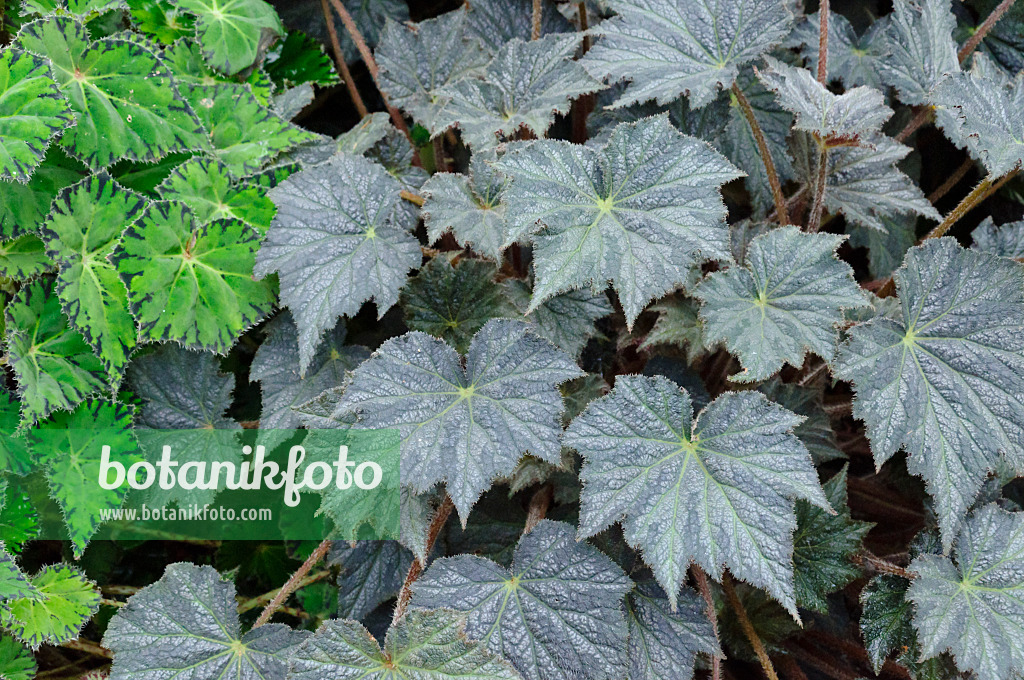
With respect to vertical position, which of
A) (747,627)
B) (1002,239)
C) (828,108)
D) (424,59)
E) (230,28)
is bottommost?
(747,627)

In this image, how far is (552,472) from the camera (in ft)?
5.66

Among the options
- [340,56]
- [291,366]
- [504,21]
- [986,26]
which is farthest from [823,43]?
[291,366]

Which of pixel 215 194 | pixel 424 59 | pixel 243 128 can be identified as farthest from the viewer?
pixel 424 59

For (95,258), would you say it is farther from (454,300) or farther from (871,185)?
(871,185)

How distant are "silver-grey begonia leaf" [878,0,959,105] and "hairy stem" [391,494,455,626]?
58.3 inches

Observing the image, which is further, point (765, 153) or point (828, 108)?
point (765, 153)

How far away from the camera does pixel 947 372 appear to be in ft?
5.00

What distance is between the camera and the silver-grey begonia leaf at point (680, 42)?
1.75 m

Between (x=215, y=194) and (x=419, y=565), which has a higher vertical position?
(x=215, y=194)

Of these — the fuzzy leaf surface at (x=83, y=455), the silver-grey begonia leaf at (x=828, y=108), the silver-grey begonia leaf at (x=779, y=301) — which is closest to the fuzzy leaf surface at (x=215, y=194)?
the fuzzy leaf surface at (x=83, y=455)

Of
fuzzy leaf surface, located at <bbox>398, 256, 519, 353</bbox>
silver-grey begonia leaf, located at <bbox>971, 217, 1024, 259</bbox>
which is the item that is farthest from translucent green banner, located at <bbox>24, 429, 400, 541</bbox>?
silver-grey begonia leaf, located at <bbox>971, 217, 1024, 259</bbox>

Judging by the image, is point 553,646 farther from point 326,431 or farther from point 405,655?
point 326,431

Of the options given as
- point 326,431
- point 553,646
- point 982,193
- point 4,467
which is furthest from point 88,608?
point 982,193

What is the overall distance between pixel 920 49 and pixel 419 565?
66.8 inches
